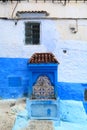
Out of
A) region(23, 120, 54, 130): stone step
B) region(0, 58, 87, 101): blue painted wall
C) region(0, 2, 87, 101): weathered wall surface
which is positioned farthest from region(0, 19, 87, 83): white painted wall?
region(23, 120, 54, 130): stone step

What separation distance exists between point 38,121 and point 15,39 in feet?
13.2

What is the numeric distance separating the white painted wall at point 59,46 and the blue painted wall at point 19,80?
24 cm

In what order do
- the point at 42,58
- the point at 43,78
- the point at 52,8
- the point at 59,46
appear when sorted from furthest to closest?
the point at 52,8, the point at 59,46, the point at 42,58, the point at 43,78

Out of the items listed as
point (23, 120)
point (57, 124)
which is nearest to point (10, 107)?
point (23, 120)

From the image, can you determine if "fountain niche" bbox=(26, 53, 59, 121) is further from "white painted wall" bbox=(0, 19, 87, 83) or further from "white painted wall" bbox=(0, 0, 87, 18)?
"white painted wall" bbox=(0, 0, 87, 18)

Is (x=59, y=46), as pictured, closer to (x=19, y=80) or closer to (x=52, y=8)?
(x=52, y=8)

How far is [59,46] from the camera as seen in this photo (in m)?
19.3

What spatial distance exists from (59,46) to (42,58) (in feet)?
3.47

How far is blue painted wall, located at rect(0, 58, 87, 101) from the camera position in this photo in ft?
63.2

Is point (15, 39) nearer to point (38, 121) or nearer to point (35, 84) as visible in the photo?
point (35, 84)

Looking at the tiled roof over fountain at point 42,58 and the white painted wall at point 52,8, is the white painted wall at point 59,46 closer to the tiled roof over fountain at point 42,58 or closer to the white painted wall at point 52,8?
the tiled roof over fountain at point 42,58

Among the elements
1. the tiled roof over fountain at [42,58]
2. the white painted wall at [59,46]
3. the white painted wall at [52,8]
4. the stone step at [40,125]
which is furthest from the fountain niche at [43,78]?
the white painted wall at [52,8]

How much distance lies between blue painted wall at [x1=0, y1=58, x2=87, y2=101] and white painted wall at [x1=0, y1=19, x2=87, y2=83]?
24 centimetres

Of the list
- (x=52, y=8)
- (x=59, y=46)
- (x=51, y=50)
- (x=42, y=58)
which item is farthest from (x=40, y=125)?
(x=52, y=8)
